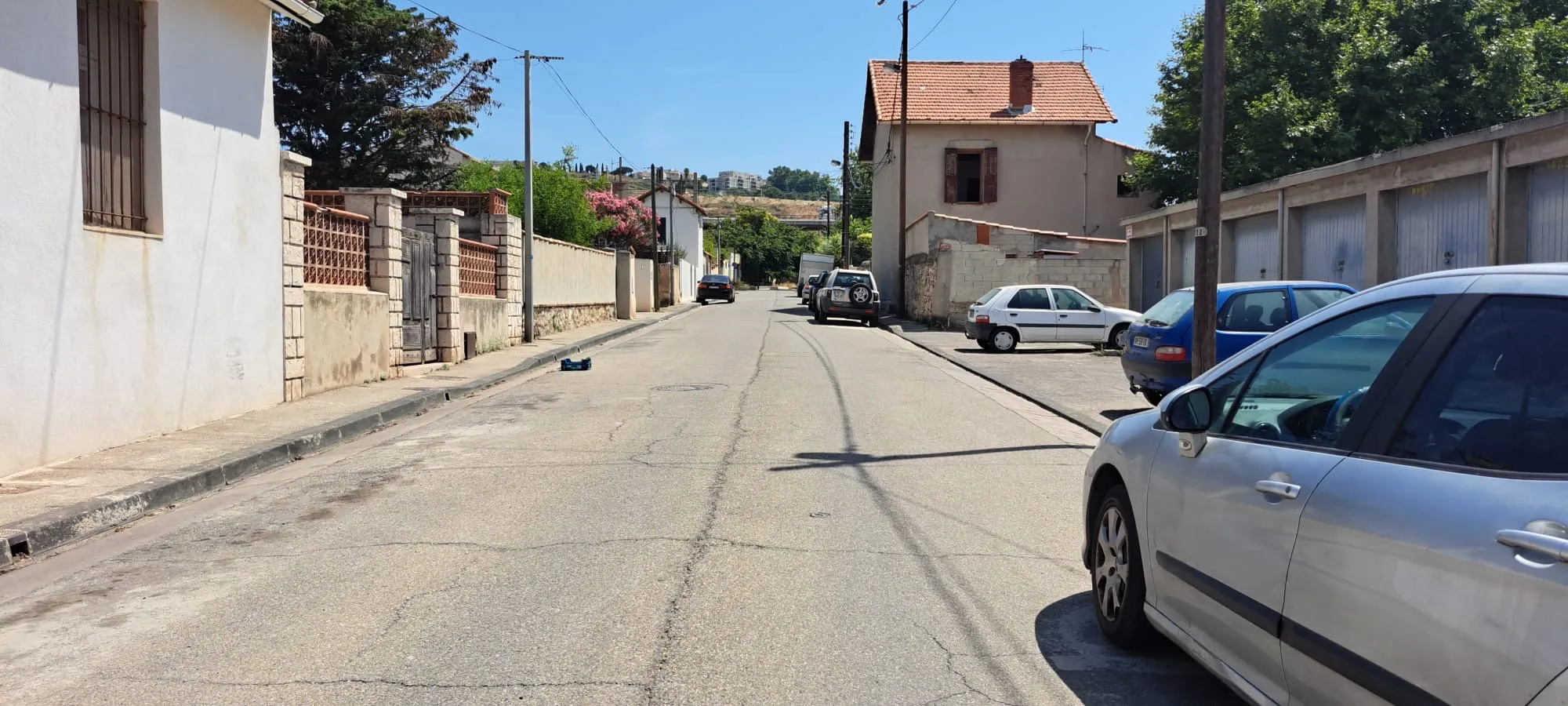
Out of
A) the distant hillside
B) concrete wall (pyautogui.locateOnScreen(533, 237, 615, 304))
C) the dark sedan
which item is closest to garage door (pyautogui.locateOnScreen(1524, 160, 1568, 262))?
concrete wall (pyautogui.locateOnScreen(533, 237, 615, 304))

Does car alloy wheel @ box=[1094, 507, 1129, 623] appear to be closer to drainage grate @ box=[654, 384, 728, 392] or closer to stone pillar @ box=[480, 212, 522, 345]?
drainage grate @ box=[654, 384, 728, 392]

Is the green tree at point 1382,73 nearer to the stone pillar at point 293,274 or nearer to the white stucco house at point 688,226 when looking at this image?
the stone pillar at point 293,274

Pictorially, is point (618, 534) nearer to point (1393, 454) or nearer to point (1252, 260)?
point (1393, 454)

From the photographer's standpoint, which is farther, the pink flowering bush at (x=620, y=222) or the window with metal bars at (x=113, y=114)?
the pink flowering bush at (x=620, y=222)

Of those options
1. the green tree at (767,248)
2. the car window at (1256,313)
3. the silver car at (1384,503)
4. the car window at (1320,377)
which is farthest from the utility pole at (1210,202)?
the green tree at (767,248)

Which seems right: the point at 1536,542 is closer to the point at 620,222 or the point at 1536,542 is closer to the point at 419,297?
the point at 419,297

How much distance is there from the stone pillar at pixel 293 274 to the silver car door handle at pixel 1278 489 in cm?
1168

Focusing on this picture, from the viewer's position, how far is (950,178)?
41344mm

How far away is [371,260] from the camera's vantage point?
629 inches

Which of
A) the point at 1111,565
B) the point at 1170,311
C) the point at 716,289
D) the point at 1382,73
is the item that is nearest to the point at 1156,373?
the point at 1170,311

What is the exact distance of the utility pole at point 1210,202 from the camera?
34.3 ft

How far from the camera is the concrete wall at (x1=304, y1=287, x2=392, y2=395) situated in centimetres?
1371

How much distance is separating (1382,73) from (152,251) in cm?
2627

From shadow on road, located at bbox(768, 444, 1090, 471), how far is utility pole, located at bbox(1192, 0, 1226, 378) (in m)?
1.71
